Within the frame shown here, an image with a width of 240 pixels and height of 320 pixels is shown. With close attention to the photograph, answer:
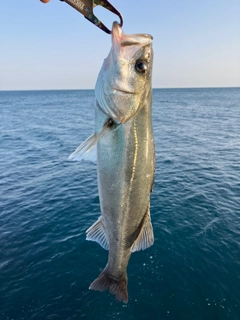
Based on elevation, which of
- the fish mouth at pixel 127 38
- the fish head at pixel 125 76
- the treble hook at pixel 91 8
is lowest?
the fish head at pixel 125 76

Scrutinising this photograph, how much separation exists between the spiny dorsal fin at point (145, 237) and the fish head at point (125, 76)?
181 cm

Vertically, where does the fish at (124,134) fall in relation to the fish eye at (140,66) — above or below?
below

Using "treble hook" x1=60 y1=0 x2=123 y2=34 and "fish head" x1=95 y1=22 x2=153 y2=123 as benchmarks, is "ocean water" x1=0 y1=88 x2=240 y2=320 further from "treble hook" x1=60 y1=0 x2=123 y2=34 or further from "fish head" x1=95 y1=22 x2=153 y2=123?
"treble hook" x1=60 y1=0 x2=123 y2=34

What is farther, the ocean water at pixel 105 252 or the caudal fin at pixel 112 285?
the ocean water at pixel 105 252

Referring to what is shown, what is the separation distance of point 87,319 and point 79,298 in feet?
3.84

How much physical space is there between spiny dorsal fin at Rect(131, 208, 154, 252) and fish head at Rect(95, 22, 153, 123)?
5.95ft

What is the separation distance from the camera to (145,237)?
462cm

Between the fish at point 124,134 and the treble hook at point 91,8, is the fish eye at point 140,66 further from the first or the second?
the treble hook at point 91,8

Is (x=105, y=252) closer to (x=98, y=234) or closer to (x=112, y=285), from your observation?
(x=112, y=285)

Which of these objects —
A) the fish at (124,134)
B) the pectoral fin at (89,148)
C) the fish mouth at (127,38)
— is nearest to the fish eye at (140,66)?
the fish at (124,134)

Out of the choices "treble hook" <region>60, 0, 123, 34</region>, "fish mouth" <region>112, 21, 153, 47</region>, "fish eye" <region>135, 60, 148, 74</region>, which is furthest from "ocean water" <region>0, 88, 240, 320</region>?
"treble hook" <region>60, 0, 123, 34</region>

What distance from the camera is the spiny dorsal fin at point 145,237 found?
4.55 m

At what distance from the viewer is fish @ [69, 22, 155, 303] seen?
379 cm

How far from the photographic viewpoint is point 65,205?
1975 cm
